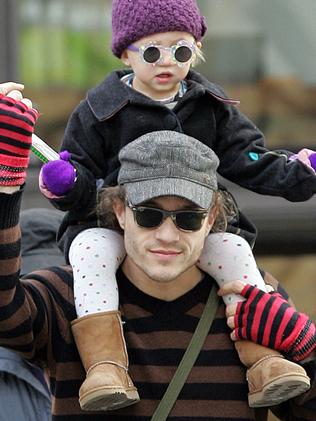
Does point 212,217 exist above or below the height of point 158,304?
above

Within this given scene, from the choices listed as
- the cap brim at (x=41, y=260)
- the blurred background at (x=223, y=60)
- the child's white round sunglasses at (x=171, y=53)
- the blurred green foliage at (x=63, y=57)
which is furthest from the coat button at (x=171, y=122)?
the blurred green foliage at (x=63, y=57)

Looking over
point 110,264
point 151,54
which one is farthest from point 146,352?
Result: point 151,54

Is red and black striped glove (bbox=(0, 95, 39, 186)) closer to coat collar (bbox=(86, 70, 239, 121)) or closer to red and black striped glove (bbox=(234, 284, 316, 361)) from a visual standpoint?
coat collar (bbox=(86, 70, 239, 121))

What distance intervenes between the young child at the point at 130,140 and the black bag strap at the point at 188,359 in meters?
0.05

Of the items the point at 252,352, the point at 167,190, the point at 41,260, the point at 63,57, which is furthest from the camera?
the point at 63,57

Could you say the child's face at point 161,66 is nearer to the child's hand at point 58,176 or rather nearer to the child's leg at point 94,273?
the child's hand at point 58,176

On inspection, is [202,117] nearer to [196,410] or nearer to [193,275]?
[193,275]

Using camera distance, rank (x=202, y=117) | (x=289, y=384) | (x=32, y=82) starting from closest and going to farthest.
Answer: (x=289, y=384) < (x=202, y=117) < (x=32, y=82)

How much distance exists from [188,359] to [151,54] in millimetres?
828

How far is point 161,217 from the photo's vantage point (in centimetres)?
339

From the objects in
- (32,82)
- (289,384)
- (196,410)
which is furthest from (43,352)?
(32,82)

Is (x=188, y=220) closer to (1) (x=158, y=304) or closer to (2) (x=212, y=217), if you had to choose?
(2) (x=212, y=217)

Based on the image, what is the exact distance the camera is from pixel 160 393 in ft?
11.4

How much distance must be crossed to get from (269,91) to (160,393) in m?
3.73
